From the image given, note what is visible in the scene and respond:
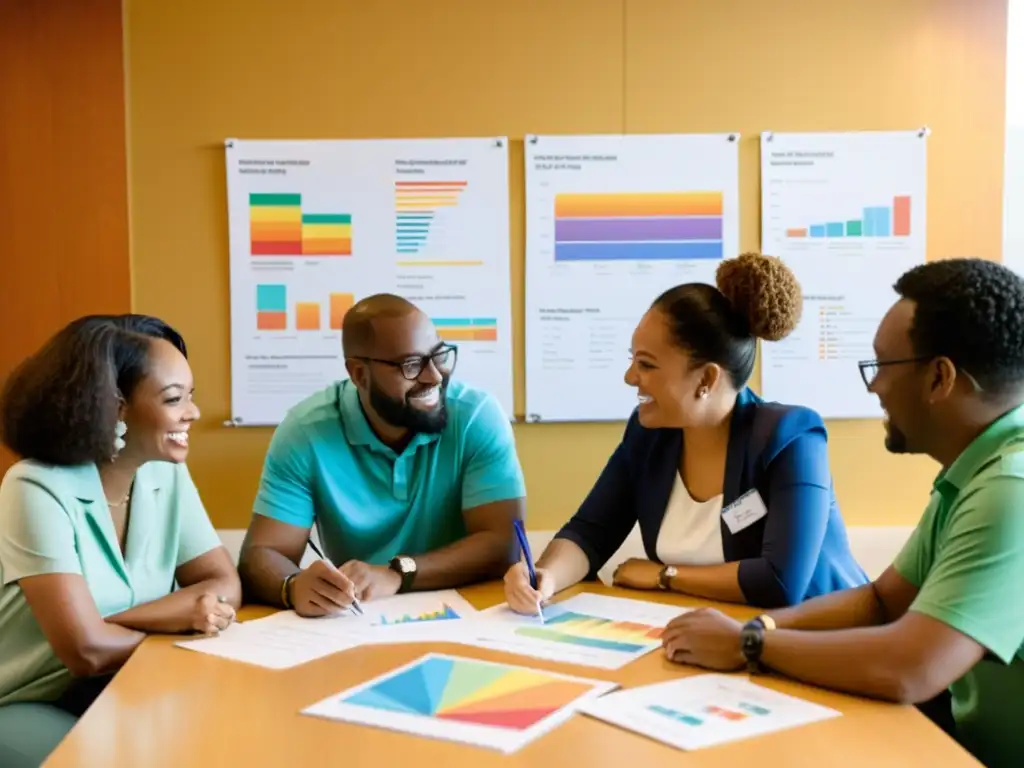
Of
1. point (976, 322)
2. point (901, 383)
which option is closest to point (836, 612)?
point (901, 383)

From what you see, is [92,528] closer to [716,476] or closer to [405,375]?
[405,375]

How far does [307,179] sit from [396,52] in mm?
522

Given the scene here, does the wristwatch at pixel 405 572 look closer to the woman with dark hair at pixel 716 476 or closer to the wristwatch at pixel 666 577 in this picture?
the woman with dark hair at pixel 716 476

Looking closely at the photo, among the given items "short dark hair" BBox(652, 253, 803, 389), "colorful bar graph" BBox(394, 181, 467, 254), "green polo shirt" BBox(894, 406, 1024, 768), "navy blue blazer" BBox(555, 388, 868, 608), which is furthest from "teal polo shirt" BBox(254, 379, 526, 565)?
"green polo shirt" BBox(894, 406, 1024, 768)

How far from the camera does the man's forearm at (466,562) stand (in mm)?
2004

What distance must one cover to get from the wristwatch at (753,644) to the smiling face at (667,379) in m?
0.70

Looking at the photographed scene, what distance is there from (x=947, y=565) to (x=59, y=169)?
2.89 m

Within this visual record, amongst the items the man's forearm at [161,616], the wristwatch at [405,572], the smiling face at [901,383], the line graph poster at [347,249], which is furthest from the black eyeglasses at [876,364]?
the line graph poster at [347,249]

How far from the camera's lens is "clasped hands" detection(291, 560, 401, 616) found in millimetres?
1768

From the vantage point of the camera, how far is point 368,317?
2371 millimetres

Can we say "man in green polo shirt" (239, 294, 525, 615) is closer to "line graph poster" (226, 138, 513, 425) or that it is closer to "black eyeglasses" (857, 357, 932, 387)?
"line graph poster" (226, 138, 513, 425)

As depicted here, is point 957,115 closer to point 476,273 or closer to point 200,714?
point 476,273

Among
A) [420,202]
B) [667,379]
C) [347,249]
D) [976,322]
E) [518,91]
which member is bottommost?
[667,379]

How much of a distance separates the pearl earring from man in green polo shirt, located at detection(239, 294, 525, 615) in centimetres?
43
